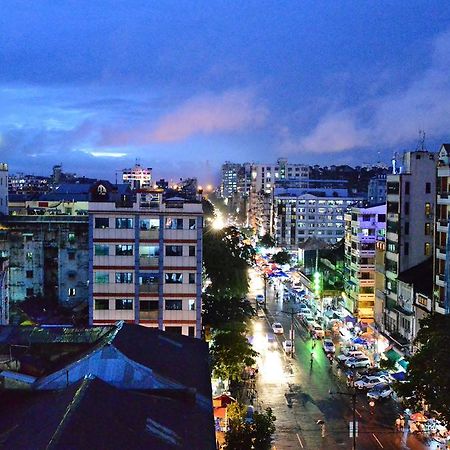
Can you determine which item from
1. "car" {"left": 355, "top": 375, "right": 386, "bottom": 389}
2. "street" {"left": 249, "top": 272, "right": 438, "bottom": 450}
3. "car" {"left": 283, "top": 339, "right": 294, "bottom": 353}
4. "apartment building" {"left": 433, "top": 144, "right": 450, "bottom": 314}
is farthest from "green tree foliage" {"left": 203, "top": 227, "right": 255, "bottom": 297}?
"apartment building" {"left": 433, "top": 144, "right": 450, "bottom": 314}

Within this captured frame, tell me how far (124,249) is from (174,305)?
4.50 metres

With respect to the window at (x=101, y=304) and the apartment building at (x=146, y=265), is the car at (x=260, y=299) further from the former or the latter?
the window at (x=101, y=304)

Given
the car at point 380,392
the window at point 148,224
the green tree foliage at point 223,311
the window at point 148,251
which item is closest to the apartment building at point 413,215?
the car at point 380,392

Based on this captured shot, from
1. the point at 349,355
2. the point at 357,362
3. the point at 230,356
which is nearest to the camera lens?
the point at 230,356

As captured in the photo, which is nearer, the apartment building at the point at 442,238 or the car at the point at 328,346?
the apartment building at the point at 442,238

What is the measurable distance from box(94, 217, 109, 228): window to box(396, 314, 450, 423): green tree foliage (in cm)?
1971

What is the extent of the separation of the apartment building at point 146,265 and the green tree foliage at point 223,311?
4365 mm

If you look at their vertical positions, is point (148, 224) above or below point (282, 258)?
above

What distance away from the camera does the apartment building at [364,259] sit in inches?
2211

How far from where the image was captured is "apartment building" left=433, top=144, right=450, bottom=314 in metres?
37.3

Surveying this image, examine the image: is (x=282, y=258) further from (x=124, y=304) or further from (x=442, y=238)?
(x=124, y=304)

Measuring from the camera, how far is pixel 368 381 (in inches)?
1544

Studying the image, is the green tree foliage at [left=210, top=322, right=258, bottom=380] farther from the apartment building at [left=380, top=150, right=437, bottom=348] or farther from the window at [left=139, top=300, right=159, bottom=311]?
the apartment building at [left=380, top=150, right=437, bottom=348]

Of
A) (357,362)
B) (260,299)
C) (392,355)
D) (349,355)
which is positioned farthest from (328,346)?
(260,299)
